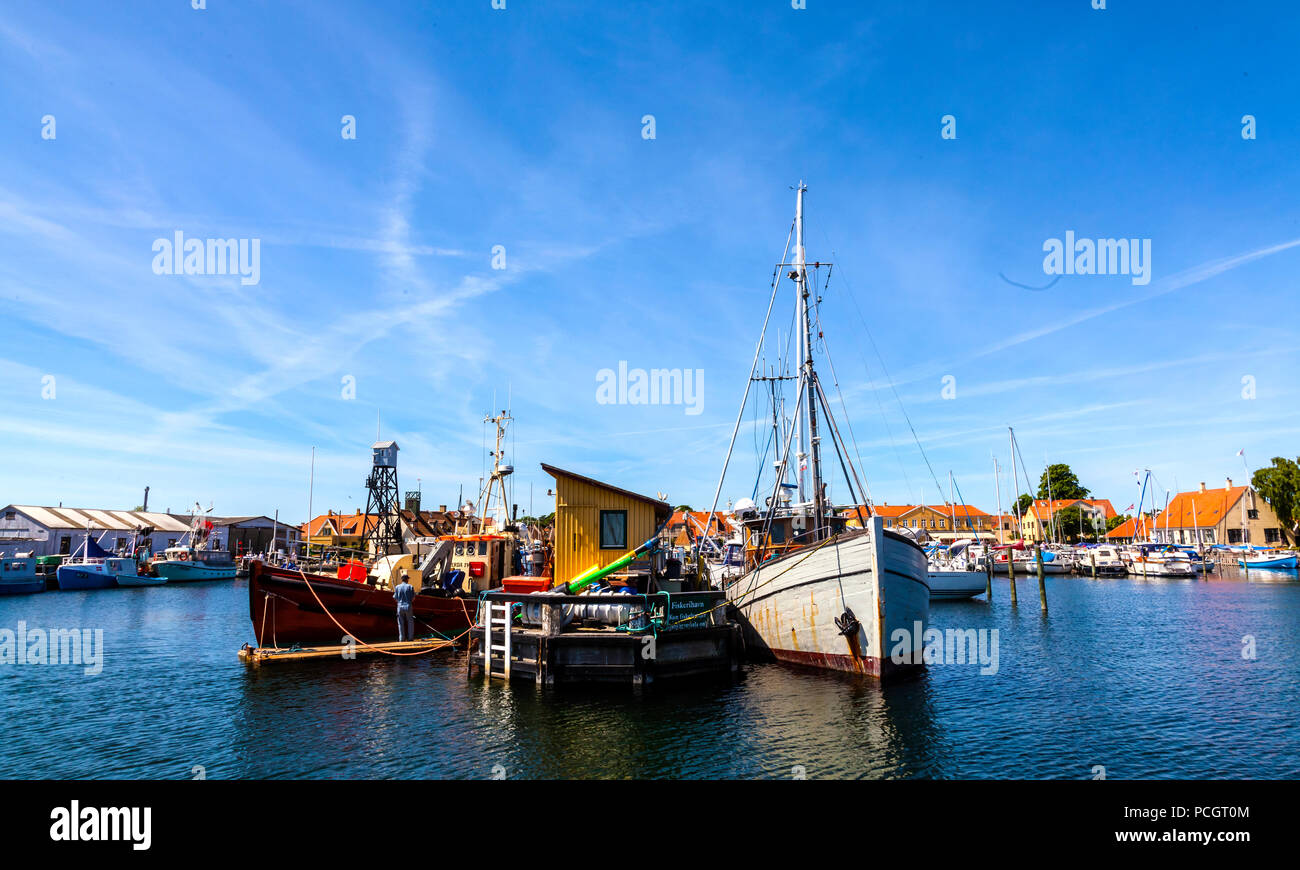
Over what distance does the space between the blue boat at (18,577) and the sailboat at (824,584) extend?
64.5 meters

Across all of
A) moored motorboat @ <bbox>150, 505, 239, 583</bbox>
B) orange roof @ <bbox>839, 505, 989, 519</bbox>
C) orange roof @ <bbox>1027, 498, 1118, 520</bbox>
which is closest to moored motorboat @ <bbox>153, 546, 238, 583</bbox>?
moored motorboat @ <bbox>150, 505, 239, 583</bbox>

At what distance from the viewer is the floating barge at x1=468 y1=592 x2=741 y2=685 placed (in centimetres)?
1934

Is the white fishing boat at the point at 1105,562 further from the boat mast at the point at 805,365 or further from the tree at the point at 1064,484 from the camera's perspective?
the boat mast at the point at 805,365

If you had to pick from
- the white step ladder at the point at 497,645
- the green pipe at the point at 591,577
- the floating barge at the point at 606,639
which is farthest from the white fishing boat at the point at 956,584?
the white step ladder at the point at 497,645

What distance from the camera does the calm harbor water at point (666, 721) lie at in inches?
519

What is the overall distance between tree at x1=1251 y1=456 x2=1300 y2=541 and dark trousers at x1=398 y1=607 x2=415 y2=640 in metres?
95.0

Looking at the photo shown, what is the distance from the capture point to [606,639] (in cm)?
1917
